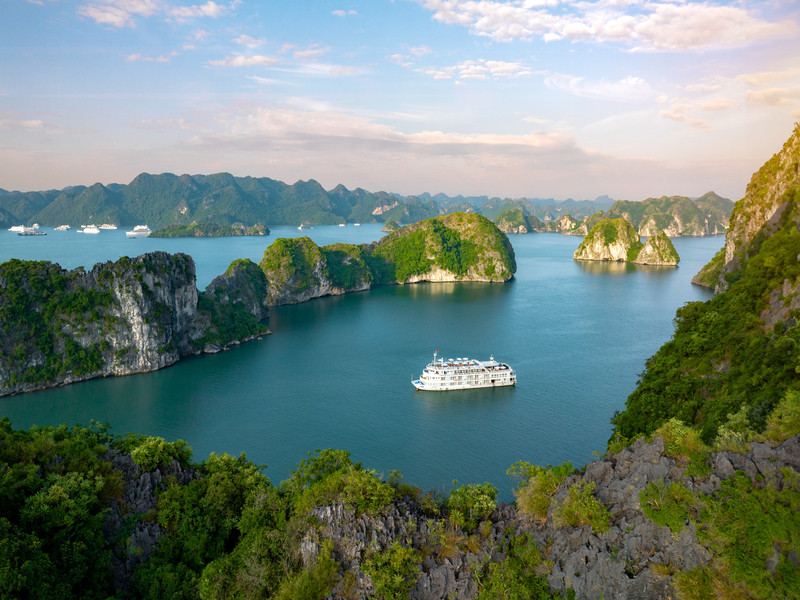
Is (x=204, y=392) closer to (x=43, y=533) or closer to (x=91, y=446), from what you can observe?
(x=91, y=446)

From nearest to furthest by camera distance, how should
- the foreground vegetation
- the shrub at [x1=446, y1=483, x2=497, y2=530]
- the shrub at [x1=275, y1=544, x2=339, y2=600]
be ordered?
the foreground vegetation < the shrub at [x1=275, y1=544, x2=339, y2=600] < the shrub at [x1=446, y1=483, x2=497, y2=530]

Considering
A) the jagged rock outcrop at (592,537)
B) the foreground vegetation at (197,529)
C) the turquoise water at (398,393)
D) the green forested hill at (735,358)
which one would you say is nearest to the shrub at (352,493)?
the foreground vegetation at (197,529)

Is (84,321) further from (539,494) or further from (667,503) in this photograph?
(667,503)

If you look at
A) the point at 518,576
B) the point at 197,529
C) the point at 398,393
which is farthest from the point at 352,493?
the point at 398,393

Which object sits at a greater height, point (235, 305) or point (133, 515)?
point (235, 305)

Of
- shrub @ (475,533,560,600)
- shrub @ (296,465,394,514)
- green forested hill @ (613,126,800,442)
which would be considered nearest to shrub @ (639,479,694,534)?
shrub @ (475,533,560,600)

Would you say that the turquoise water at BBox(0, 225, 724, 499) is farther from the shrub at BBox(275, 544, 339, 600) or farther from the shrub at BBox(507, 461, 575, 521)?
the shrub at BBox(275, 544, 339, 600)
